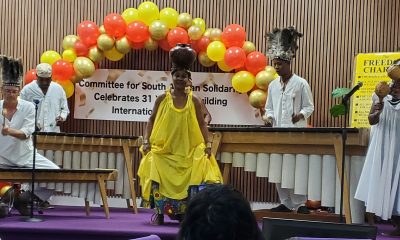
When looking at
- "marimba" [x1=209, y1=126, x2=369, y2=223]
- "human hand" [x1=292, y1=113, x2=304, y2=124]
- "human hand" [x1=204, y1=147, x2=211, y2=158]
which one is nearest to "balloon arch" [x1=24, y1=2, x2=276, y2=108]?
"human hand" [x1=292, y1=113, x2=304, y2=124]

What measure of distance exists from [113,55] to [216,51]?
58.2 inches

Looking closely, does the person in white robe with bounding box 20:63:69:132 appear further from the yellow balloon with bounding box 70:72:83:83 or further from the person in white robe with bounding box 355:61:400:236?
the person in white robe with bounding box 355:61:400:236

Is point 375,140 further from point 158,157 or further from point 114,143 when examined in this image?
point 114,143

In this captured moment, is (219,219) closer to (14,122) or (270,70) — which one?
(14,122)

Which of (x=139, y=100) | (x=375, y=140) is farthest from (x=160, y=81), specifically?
(x=375, y=140)

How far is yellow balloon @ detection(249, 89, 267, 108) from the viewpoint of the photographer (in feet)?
29.0

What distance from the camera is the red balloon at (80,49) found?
30.4ft

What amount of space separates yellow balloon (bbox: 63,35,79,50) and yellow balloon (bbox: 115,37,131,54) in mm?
620

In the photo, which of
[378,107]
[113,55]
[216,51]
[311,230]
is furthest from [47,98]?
[311,230]

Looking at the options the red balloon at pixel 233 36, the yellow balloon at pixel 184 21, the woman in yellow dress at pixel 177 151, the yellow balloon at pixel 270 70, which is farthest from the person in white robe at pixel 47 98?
the woman in yellow dress at pixel 177 151

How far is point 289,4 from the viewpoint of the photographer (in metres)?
9.82

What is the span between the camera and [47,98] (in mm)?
8656

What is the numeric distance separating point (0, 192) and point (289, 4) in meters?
4.79

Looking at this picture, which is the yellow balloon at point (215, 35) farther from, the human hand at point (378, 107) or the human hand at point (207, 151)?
the human hand at point (378, 107)
